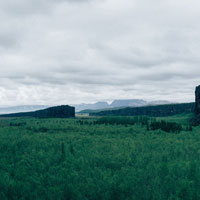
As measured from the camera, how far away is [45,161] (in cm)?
1811

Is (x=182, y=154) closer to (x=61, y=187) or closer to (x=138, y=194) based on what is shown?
(x=138, y=194)

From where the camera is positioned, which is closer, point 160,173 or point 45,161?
point 160,173

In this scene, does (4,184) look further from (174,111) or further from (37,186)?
(174,111)

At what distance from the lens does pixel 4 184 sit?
12.2m

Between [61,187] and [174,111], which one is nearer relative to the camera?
[61,187]

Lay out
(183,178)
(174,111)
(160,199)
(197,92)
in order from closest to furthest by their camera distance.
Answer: (160,199) < (183,178) < (197,92) < (174,111)

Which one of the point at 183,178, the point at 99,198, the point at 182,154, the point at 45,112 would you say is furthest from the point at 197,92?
the point at 45,112

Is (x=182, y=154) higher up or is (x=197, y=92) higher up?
(x=197, y=92)

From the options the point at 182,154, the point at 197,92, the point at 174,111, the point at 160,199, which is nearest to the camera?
the point at 160,199

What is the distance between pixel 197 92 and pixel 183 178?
8252 cm

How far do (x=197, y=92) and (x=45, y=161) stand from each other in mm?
85370

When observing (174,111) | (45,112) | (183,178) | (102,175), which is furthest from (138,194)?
(45,112)

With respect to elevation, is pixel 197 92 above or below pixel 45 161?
above

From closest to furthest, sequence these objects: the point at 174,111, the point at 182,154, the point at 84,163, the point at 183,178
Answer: the point at 183,178
the point at 84,163
the point at 182,154
the point at 174,111
